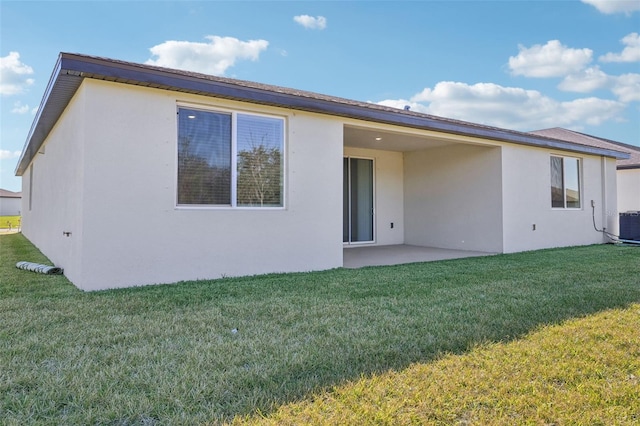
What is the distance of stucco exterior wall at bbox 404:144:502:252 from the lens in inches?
383

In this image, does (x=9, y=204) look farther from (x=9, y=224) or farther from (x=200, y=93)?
(x=200, y=93)

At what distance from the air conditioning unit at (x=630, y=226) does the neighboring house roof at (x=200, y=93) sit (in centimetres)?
528

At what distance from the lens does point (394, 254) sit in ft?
30.5

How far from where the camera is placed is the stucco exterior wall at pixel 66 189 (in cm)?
527

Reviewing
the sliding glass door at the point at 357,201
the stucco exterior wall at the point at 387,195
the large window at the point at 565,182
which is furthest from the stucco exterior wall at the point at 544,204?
the sliding glass door at the point at 357,201

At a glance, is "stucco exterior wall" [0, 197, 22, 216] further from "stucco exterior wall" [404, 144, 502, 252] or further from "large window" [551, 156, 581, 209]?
"large window" [551, 156, 581, 209]

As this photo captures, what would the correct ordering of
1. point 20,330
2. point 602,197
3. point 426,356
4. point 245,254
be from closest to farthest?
point 426,356, point 20,330, point 245,254, point 602,197

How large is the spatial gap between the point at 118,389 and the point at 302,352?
1.20 metres

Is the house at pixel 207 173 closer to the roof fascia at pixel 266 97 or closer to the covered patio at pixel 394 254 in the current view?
the roof fascia at pixel 266 97

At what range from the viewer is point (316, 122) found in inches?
272

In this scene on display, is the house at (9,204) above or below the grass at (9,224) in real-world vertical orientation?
above

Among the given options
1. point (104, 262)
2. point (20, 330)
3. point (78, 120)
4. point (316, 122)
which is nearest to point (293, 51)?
point (316, 122)

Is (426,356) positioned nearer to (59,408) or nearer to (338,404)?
(338,404)

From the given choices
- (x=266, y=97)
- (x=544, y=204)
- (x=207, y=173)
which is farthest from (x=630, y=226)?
(x=207, y=173)
